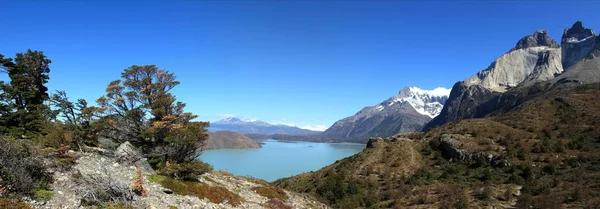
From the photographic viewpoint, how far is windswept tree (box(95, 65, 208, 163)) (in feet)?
86.1

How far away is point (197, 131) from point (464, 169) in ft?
155

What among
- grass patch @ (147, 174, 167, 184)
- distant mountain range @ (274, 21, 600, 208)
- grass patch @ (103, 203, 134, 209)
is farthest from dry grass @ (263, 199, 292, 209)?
distant mountain range @ (274, 21, 600, 208)

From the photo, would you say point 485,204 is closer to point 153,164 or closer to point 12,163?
point 153,164

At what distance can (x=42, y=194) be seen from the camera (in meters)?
14.8

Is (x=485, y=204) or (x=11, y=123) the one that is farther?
(x=485, y=204)

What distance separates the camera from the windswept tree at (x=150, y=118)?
86.1 ft

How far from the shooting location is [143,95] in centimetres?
2880

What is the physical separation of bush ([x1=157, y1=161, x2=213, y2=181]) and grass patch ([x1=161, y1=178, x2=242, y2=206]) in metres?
0.97

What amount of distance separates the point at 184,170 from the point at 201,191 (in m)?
2.76

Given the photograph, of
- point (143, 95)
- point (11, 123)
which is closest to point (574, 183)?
point (143, 95)

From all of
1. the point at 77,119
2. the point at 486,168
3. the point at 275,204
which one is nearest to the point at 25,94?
the point at 77,119

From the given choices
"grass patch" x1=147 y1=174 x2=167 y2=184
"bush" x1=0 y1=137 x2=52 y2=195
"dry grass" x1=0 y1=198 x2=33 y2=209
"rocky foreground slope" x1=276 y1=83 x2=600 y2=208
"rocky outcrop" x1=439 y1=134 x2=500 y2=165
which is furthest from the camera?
"rocky outcrop" x1=439 y1=134 x2=500 y2=165

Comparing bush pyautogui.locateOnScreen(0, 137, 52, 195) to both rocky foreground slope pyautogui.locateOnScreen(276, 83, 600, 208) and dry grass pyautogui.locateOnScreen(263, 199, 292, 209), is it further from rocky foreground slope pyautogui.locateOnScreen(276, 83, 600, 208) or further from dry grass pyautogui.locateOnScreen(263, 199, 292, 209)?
rocky foreground slope pyautogui.locateOnScreen(276, 83, 600, 208)

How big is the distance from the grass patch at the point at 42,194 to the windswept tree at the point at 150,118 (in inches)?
423
